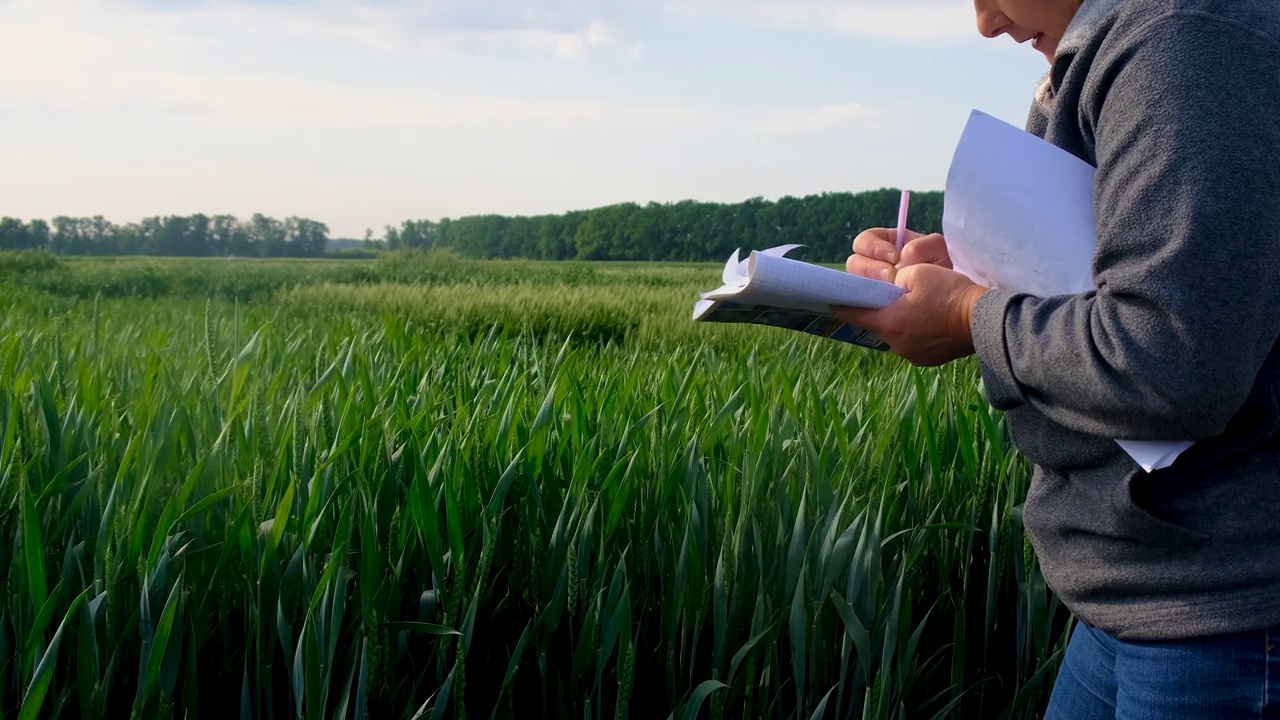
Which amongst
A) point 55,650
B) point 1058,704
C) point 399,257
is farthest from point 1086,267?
point 399,257

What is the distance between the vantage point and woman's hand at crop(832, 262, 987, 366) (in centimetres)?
83

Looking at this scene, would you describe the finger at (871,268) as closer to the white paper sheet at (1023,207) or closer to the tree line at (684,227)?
the white paper sheet at (1023,207)

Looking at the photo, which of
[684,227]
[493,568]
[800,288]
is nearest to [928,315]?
[800,288]

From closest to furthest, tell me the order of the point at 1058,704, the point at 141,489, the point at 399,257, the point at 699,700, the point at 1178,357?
the point at 1178,357
the point at 1058,704
the point at 699,700
the point at 141,489
the point at 399,257

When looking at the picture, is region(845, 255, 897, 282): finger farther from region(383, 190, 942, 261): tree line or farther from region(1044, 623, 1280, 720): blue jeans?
region(383, 190, 942, 261): tree line

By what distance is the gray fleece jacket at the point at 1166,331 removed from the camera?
2.09 feet

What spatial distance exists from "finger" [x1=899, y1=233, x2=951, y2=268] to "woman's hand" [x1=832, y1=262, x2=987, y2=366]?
9 cm

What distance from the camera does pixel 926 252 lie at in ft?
3.23

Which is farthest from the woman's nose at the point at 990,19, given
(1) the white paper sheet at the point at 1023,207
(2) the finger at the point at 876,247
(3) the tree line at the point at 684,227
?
(3) the tree line at the point at 684,227

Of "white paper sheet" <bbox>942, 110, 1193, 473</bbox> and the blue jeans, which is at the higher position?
"white paper sheet" <bbox>942, 110, 1193, 473</bbox>

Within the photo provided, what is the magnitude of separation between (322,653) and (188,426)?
464 millimetres

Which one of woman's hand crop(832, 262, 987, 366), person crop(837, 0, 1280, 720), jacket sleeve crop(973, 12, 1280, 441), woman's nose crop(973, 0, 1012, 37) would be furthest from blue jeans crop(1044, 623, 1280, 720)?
woman's nose crop(973, 0, 1012, 37)

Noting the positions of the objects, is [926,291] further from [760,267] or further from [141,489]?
[141,489]

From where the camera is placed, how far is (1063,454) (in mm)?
801
